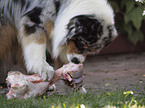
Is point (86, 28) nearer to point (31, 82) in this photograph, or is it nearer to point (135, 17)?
point (31, 82)

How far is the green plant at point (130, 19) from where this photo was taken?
6535 millimetres

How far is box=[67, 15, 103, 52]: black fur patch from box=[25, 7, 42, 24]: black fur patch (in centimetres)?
39

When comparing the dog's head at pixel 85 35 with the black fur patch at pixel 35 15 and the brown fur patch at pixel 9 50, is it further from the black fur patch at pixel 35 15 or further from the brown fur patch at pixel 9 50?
the brown fur patch at pixel 9 50

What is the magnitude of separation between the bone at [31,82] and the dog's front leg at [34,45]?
17cm

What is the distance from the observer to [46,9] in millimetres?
3086

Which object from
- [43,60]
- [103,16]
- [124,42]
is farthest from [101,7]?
[124,42]

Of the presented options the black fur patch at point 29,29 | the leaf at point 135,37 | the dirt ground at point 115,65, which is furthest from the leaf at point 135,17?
the black fur patch at point 29,29

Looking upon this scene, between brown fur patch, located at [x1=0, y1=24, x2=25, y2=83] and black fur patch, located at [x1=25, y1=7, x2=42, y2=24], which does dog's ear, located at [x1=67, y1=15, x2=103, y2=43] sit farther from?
brown fur patch, located at [x1=0, y1=24, x2=25, y2=83]

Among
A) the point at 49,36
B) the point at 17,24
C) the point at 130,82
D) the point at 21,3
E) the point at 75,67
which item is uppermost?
the point at 21,3

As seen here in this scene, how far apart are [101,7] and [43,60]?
968 millimetres

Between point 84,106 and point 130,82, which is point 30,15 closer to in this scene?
point 84,106

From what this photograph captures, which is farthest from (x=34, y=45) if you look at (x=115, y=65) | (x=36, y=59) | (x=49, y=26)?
(x=115, y=65)

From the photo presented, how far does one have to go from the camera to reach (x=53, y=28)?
322 centimetres

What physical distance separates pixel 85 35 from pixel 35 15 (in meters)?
0.66
